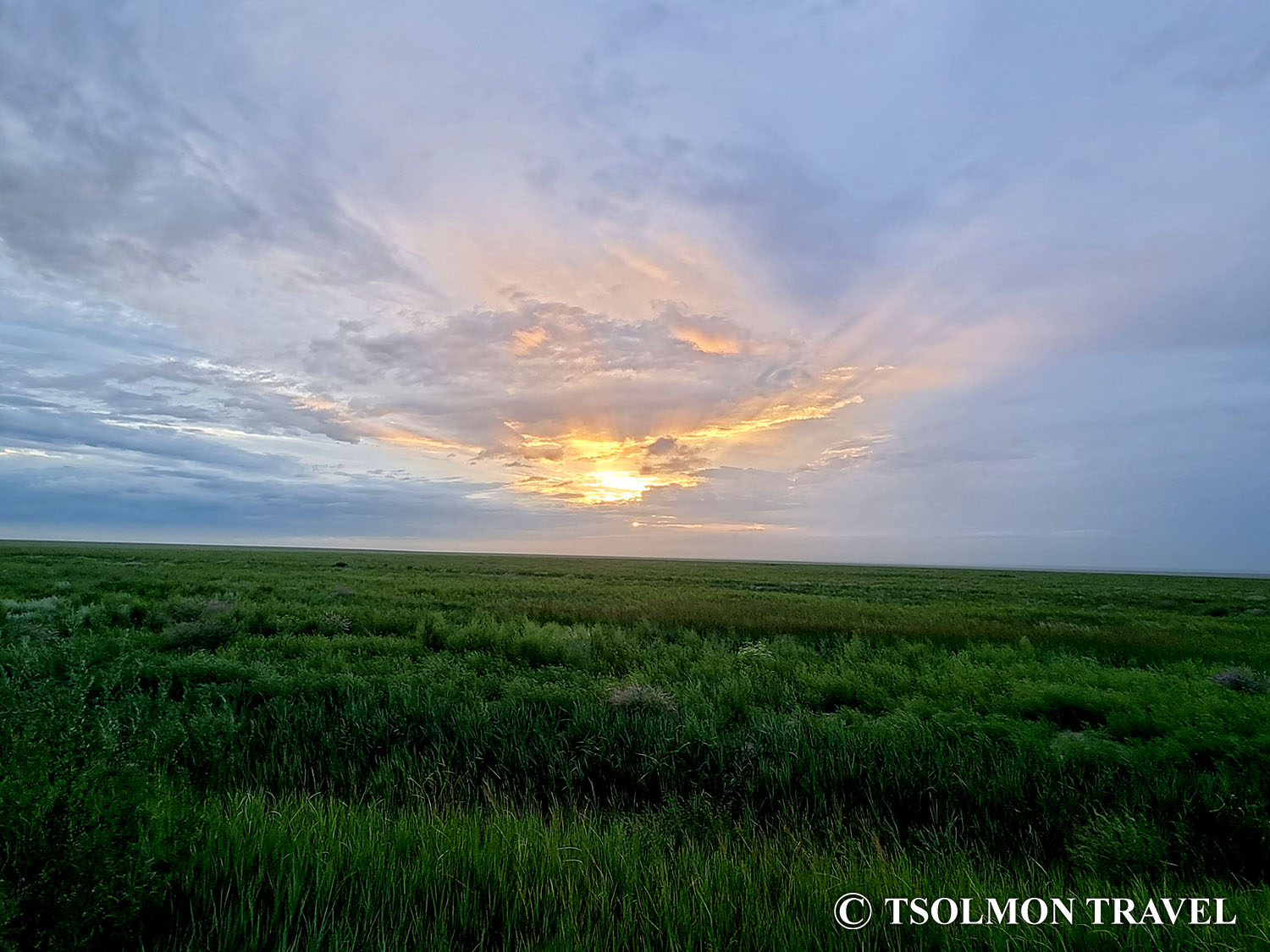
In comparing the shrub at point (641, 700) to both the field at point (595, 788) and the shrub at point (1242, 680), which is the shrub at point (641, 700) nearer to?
the field at point (595, 788)

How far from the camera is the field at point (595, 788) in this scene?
313 centimetres

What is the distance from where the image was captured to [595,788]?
6.71 m

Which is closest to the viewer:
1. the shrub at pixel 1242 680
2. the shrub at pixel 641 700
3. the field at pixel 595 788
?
the field at pixel 595 788

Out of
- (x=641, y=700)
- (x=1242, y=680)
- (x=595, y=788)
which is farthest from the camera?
(x=1242, y=680)

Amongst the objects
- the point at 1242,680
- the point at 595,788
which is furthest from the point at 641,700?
the point at 1242,680

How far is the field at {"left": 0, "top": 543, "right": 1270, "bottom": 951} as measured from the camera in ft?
10.3

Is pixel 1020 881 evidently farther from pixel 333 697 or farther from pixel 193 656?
pixel 193 656

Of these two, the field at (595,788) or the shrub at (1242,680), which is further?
the shrub at (1242,680)

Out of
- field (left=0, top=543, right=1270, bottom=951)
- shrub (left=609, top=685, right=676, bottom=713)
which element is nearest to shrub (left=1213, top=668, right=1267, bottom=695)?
field (left=0, top=543, right=1270, bottom=951)

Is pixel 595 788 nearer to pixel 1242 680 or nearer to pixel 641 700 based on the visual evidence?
pixel 641 700

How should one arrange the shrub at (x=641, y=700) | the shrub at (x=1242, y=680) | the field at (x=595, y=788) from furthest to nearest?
1. the shrub at (x=1242, y=680)
2. the shrub at (x=641, y=700)
3. the field at (x=595, y=788)

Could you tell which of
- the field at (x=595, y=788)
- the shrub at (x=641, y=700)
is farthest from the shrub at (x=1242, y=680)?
the shrub at (x=641, y=700)

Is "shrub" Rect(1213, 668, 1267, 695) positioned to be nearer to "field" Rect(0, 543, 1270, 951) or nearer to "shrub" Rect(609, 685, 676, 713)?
"field" Rect(0, 543, 1270, 951)

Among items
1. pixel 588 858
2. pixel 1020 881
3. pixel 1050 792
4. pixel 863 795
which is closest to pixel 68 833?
pixel 588 858
